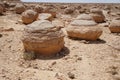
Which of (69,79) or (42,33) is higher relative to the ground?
(42,33)

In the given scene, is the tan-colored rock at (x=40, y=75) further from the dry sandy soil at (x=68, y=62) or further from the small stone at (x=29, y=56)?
the small stone at (x=29, y=56)

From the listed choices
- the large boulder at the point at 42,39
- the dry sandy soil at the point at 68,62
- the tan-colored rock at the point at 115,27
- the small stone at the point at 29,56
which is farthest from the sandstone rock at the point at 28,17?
the small stone at the point at 29,56

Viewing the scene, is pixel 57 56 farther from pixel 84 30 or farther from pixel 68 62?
pixel 84 30

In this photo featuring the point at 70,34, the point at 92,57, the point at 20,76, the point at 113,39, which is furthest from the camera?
the point at 113,39

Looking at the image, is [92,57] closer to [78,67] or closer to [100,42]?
[78,67]

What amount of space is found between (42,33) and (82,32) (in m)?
2.66

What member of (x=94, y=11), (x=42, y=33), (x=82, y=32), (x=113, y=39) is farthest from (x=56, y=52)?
(x=94, y=11)

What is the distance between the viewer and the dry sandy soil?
8805 mm

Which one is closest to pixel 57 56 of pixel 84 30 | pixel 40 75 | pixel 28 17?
pixel 40 75

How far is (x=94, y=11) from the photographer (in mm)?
20453

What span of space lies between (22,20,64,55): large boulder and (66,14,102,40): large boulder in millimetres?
1925

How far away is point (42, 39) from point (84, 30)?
2881 millimetres

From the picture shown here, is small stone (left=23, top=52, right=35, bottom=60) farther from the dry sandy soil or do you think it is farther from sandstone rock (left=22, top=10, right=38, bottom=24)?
sandstone rock (left=22, top=10, right=38, bottom=24)

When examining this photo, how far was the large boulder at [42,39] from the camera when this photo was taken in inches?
412
